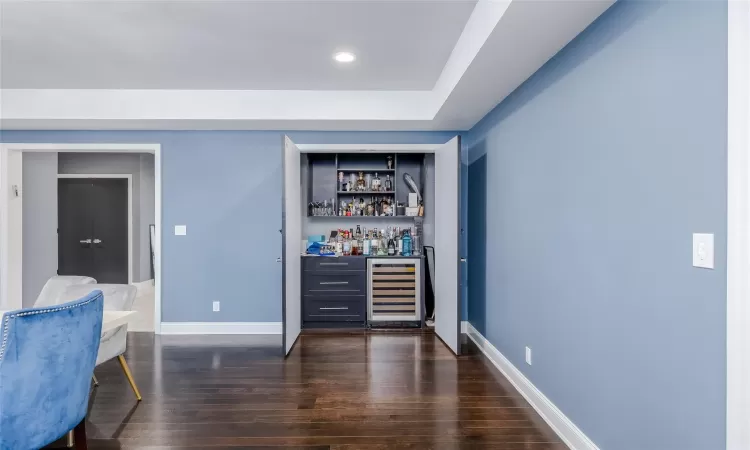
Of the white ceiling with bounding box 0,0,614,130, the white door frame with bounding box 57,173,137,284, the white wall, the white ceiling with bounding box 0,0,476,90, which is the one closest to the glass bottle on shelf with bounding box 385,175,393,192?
the white ceiling with bounding box 0,0,614,130

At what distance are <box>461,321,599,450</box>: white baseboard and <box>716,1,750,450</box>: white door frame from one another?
0.97 m

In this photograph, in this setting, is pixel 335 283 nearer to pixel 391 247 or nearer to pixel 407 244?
pixel 391 247

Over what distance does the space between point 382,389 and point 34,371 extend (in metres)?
2.08

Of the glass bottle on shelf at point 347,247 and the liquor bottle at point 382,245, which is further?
the liquor bottle at point 382,245

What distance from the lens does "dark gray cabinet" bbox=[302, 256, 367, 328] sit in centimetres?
451

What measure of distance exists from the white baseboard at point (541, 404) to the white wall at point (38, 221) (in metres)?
5.42

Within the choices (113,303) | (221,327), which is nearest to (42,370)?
(113,303)

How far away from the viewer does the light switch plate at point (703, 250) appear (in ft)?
4.41

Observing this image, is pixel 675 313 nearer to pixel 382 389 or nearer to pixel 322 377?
pixel 382 389

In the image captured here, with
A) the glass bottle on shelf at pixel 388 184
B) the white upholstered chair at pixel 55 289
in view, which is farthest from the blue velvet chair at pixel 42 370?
the glass bottle on shelf at pixel 388 184

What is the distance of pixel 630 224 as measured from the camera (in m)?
1.77

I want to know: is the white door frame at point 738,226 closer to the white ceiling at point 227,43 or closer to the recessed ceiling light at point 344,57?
the white ceiling at point 227,43

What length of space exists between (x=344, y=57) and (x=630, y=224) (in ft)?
7.67

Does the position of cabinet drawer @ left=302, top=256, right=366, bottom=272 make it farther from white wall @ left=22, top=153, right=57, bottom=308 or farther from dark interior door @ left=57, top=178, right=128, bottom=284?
dark interior door @ left=57, top=178, right=128, bottom=284
